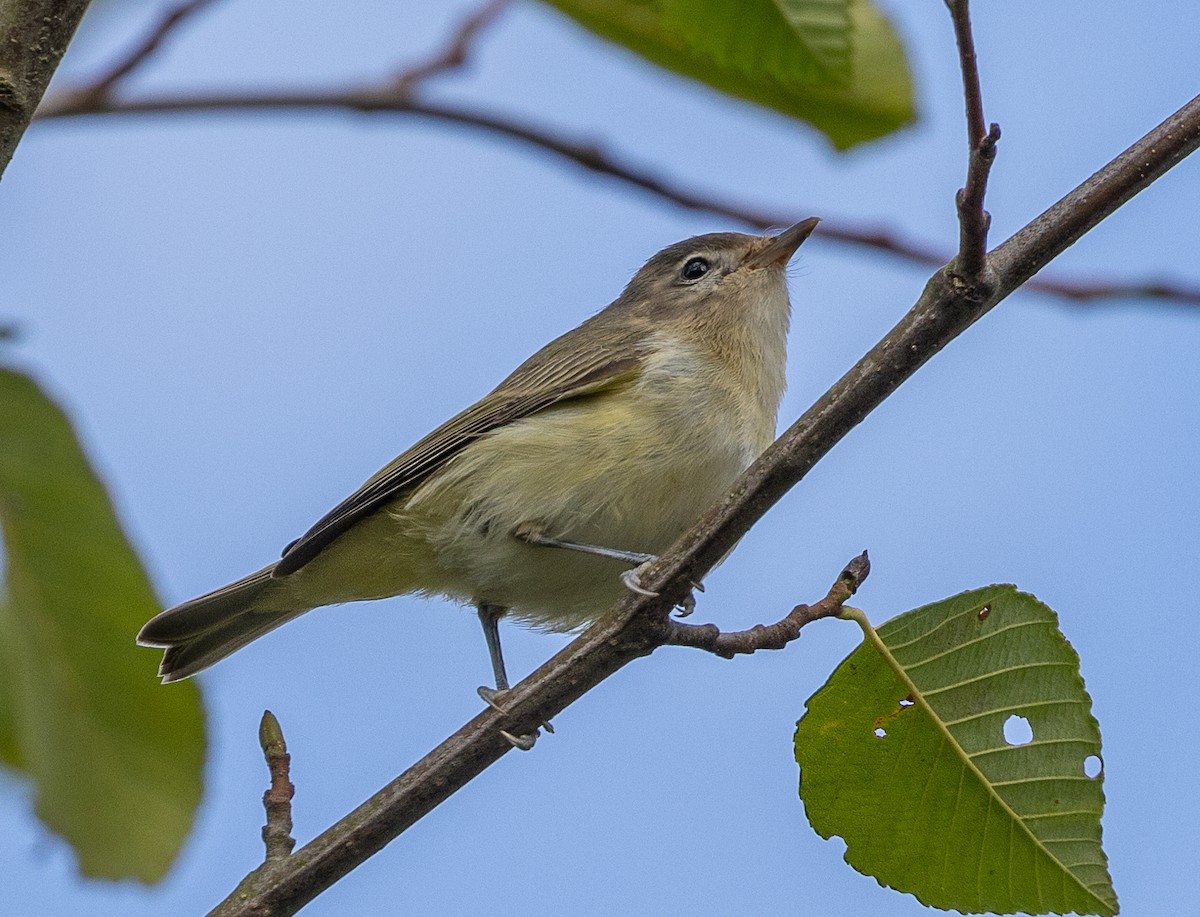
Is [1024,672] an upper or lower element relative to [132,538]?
upper

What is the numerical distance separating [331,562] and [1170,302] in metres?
2.90

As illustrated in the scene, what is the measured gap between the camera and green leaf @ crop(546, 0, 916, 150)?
291cm

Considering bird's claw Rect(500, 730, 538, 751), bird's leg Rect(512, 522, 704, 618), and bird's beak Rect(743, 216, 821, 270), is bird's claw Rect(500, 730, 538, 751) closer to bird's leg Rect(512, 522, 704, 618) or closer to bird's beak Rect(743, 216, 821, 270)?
bird's leg Rect(512, 522, 704, 618)

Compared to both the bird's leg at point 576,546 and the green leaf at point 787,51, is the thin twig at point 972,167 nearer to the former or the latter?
the green leaf at point 787,51

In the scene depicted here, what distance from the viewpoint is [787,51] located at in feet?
9.66

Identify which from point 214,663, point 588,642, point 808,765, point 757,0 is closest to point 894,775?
point 808,765

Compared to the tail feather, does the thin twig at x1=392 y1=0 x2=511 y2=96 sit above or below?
above

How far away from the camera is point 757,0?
9.58 feet

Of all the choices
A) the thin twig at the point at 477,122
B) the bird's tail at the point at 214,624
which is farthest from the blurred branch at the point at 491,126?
the bird's tail at the point at 214,624

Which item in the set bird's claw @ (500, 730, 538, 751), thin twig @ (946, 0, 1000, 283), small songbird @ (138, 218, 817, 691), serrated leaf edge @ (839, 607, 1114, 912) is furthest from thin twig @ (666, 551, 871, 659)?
small songbird @ (138, 218, 817, 691)

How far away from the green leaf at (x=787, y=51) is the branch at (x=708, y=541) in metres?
0.76

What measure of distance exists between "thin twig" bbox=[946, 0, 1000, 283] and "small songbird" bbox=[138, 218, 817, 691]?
2.11 metres

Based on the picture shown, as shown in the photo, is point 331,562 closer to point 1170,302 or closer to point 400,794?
point 400,794

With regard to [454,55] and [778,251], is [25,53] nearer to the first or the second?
[454,55]
